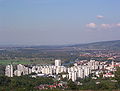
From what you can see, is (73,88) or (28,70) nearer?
(73,88)

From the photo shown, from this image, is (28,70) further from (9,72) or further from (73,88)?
(73,88)

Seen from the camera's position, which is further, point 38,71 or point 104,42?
point 104,42

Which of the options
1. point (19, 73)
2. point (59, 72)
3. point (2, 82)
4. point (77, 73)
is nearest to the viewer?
point (2, 82)

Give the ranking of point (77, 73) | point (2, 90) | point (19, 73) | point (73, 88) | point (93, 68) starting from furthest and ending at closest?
point (93, 68), point (19, 73), point (77, 73), point (73, 88), point (2, 90)

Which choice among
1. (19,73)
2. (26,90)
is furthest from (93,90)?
(19,73)

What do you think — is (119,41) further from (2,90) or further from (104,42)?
(2,90)

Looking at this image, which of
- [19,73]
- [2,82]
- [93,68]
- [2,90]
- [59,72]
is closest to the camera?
[2,90]

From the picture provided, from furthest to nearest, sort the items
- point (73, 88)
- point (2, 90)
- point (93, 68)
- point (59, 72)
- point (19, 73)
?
1. point (93, 68)
2. point (59, 72)
3. point (19, 73)
4. point (73, 88)
5. point (2, 90)

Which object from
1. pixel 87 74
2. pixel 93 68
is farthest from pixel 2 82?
pixel 93 68
